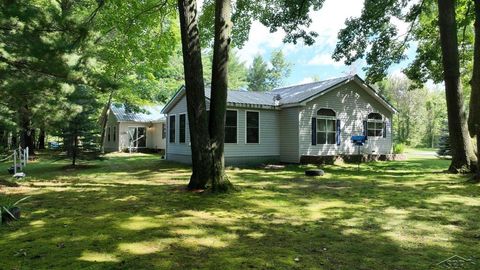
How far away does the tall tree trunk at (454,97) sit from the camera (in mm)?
12180

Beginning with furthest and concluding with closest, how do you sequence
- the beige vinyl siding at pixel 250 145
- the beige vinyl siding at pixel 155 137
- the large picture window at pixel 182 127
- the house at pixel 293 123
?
the beige vinyl siding at pixel 155 137 → the large picture window at pixel 182 127 → the house at pixel 293 123 → the beige vinyl siding at pixel 250 145

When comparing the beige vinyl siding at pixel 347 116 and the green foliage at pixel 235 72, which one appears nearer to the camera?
the beige vinyl siding at pixel 347 116

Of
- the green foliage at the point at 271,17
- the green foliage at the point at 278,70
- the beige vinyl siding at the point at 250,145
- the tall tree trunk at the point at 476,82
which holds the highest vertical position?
the green foliage at the point at 278,70

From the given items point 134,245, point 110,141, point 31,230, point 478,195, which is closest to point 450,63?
point 478,195

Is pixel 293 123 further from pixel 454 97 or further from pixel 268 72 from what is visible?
pixel 268 72

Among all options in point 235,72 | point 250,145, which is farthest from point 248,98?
point 235,72

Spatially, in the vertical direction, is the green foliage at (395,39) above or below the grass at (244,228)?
above

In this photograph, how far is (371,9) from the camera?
614 inches

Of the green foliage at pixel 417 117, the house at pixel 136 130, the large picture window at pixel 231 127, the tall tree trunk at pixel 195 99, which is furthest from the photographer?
the green foliage at pixel 417 117

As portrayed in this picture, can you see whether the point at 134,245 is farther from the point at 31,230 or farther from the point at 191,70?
the point at 191,70

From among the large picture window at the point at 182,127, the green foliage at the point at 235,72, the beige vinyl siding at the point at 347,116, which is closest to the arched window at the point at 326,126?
the beige vinyl siding at the point at 347,116

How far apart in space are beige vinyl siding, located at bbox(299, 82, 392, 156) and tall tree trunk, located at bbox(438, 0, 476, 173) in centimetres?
604

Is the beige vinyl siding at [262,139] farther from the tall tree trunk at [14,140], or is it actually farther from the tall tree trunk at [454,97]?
the tall tree trunk at [14,140]

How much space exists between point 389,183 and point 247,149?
24.3 ft
